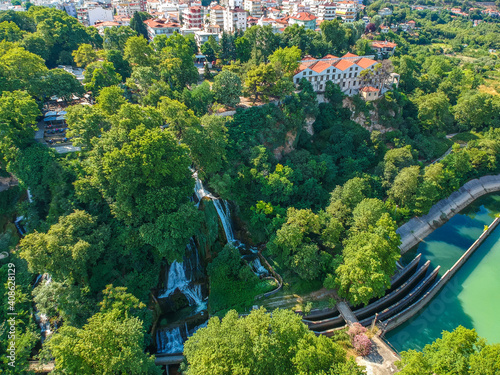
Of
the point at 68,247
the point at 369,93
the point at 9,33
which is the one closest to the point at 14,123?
the point at 68,247

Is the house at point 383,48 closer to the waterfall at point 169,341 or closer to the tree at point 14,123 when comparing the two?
the tree at point 14,123

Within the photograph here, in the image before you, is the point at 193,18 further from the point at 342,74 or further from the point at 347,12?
the point at 342,74

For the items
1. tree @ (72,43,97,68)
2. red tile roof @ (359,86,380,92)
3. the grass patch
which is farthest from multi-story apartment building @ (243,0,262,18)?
the grass patch

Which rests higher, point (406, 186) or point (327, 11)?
point (327, 11)

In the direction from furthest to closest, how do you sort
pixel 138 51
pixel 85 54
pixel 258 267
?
pixel 85 54 → pixel 138 51 → pixel 258 267

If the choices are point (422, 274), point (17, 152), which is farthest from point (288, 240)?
point (17, 152)

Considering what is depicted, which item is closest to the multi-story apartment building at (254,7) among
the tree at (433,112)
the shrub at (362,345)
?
the tree at (433,112)

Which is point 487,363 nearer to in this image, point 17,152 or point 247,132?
point 247,132
